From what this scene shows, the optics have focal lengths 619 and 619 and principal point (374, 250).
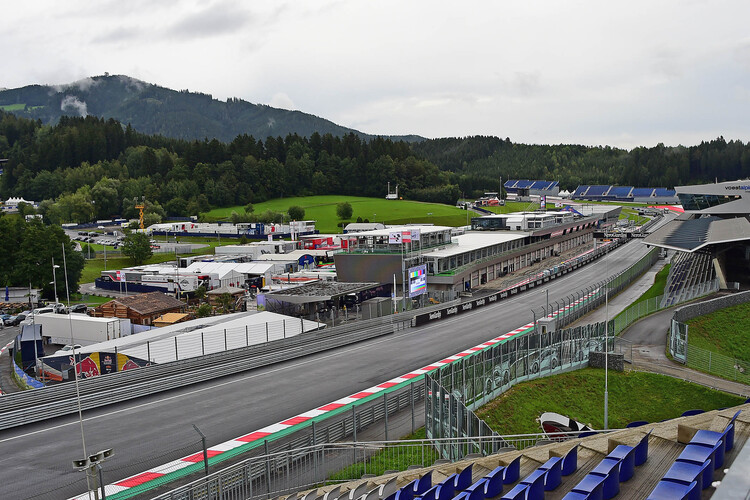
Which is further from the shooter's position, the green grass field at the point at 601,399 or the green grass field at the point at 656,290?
the green grass field at the point at 656,290

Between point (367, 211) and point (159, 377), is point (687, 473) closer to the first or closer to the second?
point (159, 377)

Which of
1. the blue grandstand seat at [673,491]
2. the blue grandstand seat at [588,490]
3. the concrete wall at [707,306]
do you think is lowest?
the concrete wall at [707,306]

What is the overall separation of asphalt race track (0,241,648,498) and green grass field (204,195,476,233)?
316 feet

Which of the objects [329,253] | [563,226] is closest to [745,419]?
[329,253]

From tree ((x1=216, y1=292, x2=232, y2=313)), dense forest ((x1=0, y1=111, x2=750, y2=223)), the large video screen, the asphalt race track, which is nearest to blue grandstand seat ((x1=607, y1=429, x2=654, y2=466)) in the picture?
the asphalt race track

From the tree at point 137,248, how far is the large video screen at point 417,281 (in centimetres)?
6082

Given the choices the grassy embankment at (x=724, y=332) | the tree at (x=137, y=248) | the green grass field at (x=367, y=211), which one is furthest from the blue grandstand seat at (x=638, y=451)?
the green grass field at (x=367, y=211)

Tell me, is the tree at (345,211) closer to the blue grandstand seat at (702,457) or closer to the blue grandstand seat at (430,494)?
the blue grandstand seat at (430,494)

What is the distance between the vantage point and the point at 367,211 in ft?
488

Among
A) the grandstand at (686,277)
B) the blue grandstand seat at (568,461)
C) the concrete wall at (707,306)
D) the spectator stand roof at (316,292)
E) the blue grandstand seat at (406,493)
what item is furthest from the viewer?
the spectator stand roof at (316,292)

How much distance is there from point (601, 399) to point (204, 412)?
58.6 ft

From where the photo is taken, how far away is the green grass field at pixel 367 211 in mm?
137500

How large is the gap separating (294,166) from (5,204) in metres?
85.2

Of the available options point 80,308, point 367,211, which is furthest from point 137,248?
point 367,211
